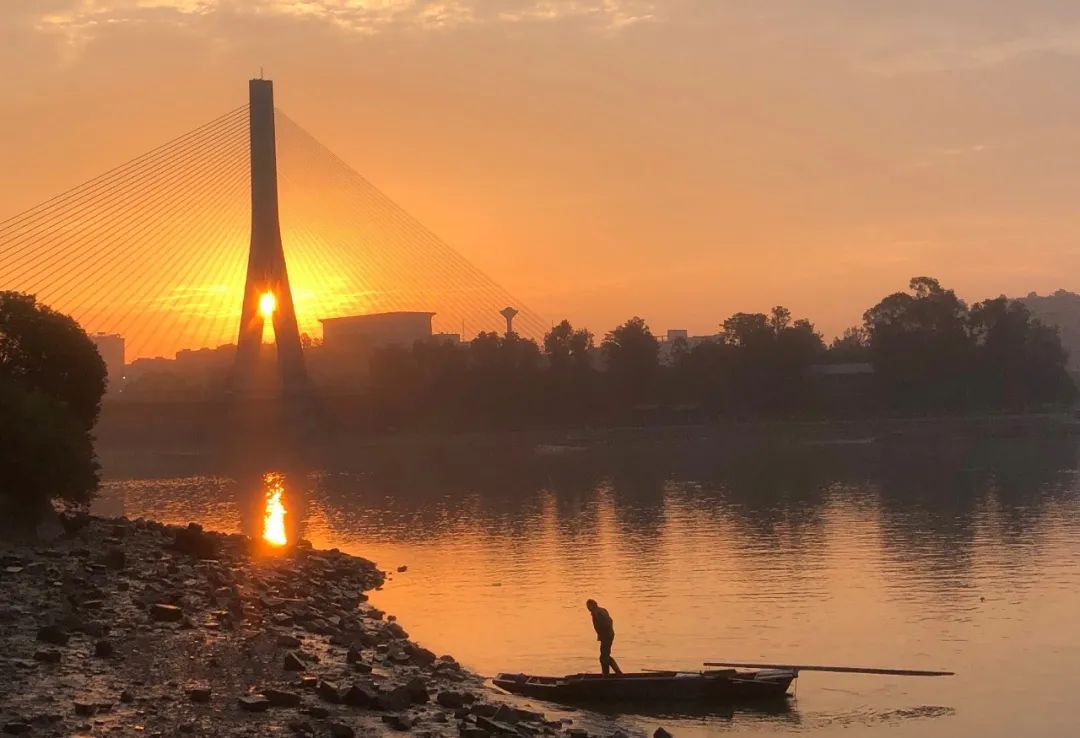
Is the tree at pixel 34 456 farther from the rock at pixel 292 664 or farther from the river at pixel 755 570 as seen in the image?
the rock at pixel 292 664

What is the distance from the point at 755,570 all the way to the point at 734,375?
68.7 meters

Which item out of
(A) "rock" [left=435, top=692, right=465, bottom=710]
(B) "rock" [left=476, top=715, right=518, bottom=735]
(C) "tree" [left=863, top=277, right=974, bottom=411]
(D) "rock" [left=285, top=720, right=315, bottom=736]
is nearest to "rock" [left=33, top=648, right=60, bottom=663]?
(D) "rock" [left=285, top=720, right=315, bottom=736]

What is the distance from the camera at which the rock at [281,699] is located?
44.2 feet

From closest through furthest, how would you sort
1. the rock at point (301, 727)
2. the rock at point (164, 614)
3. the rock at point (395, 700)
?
the rock at point (301, 727) → the rock at point (395, 700) → the rock at point (164, 614)

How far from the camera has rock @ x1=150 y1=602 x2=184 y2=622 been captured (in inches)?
671

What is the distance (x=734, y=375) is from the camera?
95.9m

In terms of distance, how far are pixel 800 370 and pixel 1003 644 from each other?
77.8m

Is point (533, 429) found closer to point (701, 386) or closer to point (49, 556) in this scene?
point (701, 386)

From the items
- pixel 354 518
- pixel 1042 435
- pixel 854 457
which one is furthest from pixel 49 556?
pixel 1042 435

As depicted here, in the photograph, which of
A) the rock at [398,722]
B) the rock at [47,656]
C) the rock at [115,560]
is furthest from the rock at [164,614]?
the rock at [398,722]

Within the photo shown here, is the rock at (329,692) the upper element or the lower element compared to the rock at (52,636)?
lower

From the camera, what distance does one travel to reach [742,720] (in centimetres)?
1595

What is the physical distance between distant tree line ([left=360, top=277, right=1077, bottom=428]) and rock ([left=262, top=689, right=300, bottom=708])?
75933 millimetres

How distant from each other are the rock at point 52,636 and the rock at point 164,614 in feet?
7.44
